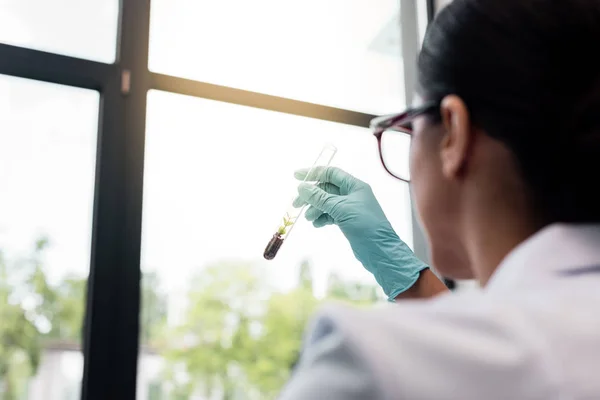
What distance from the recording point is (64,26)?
149 cm

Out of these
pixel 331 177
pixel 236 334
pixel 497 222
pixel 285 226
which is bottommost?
pixel 236 334

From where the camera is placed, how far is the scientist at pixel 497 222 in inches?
14.3

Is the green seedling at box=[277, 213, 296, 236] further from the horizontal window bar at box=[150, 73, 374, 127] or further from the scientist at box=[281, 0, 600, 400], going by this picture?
the scientist at box=[281, 0, 600, 400]

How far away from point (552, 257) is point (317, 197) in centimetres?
84

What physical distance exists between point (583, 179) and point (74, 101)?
1.25 m

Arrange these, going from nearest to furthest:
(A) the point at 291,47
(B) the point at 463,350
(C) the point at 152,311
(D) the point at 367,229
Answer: (B) the point at 463,350 → (D) the point at 367,229 → (C) the point at 152,311 → (A) the point at 291,47

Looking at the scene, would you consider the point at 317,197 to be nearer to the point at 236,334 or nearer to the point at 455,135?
the point at 236,334

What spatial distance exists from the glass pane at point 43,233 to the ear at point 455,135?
1006 millimetres

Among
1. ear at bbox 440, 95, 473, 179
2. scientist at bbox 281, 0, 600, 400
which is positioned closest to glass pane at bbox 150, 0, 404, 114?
scientist at bbox 281, 0, 600, 400

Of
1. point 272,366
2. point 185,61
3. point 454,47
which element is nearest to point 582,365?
point 454,47

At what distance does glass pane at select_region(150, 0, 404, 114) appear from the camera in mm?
1629

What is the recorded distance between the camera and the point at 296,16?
1814 millimetres

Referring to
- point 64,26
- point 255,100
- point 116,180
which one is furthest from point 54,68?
point 255,100

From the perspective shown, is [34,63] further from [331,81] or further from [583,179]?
[583,179]
